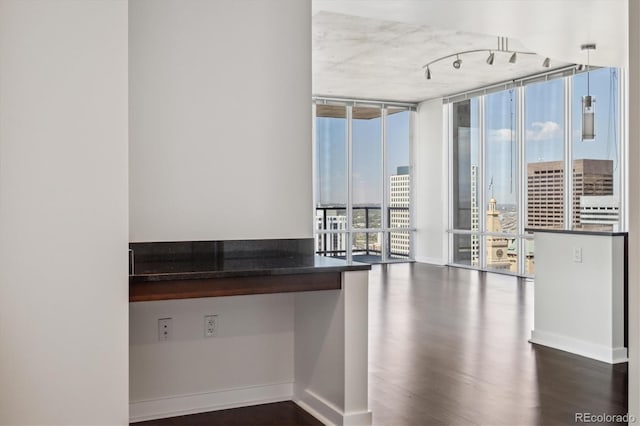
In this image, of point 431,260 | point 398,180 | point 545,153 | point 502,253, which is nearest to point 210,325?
point 545,153

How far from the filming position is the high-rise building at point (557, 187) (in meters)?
7.91

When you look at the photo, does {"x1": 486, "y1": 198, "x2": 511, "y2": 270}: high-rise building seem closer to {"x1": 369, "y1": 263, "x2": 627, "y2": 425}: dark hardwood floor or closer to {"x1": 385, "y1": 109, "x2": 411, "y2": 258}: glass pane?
{"x1": 385, "y1": 109, "x2": 411, "y2": 258}: glass pane

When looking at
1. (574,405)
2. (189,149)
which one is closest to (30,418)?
(189,149)

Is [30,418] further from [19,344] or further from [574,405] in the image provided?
[574,405]

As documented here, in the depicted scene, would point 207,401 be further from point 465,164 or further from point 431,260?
point 431,260

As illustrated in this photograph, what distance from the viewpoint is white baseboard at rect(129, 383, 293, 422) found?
3.13m

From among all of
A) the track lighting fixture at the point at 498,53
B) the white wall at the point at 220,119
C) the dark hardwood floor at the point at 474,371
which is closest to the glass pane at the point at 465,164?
the track lighting fixture at the point at 498,53

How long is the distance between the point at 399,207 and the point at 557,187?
354cm

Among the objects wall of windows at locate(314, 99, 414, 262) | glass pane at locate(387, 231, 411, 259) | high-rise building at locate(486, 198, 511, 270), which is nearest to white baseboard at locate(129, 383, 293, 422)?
high-rise building at locate(486, 198, 511, 270)

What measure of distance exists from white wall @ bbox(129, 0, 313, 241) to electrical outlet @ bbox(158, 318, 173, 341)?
0.45 meters

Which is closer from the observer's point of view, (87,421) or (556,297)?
(87,421)

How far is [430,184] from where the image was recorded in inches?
443

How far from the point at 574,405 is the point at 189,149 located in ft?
8.56

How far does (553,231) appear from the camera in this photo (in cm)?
490
